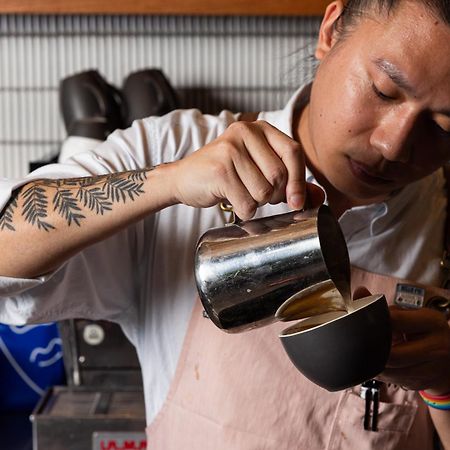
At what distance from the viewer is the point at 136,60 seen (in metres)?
2.29

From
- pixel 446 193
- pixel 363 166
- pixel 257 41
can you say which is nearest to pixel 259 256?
pixel 363 166

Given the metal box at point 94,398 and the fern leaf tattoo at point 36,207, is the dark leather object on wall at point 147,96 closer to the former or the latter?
the metal box at point 94,398

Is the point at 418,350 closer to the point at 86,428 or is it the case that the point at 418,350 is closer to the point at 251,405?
the point at 251,405

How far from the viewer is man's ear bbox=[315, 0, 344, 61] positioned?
1.13 m

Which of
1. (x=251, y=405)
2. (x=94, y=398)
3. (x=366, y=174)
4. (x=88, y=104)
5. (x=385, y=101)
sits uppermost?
(x=385, y=101)

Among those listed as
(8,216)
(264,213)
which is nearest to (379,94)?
(264,213)

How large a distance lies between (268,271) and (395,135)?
0.30 m

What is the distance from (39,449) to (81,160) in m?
1.07

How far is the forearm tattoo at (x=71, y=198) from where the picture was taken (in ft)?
3.07

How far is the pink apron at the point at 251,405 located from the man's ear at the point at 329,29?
1.58ft

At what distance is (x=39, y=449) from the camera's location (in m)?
1.84

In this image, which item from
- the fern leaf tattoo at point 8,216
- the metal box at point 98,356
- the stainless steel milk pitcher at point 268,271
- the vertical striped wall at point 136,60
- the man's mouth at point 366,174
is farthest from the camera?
the vertical striped wall at point 136,60

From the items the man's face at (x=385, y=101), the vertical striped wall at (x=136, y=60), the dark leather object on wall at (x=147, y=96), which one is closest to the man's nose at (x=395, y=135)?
the man's face at (x=385, y=101)

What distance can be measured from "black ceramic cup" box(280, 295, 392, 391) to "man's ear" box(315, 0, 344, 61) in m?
0.47
